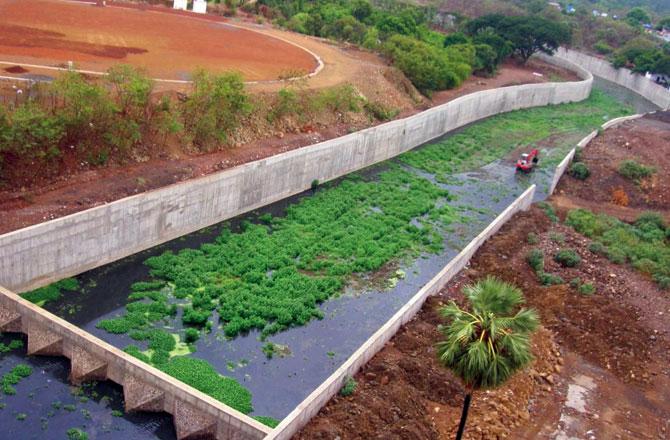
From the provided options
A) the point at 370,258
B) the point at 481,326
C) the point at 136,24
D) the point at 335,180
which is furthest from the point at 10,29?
the point at 481,326

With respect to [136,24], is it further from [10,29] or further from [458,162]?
[458,162]

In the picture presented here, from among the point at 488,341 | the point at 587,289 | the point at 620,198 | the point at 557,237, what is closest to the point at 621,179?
the point at 620,198

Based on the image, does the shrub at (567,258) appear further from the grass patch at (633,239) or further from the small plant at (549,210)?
the small plant at (549,210)

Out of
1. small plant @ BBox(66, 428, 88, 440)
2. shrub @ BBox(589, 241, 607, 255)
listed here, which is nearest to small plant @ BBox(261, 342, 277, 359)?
small plant @ BBox(66, 428, 88, 440)

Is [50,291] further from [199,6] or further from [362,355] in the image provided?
[199,6]

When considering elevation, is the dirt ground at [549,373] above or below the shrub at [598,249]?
below

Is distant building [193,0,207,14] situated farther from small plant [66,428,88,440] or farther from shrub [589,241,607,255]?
small plant [66,428,88,440]

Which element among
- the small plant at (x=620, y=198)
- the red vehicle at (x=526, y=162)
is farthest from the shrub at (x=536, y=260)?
the red vehicle at (x=526, y=162)
